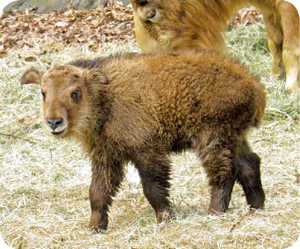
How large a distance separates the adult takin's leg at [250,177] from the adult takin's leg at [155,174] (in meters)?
0.72

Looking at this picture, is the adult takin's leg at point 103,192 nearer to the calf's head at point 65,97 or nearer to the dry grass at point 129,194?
the dry grass at point 129,194

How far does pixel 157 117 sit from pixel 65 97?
2.60 feet

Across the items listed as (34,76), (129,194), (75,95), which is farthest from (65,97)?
(129,194)

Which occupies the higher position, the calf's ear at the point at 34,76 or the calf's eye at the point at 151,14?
the calf's ear at the point at 34,76

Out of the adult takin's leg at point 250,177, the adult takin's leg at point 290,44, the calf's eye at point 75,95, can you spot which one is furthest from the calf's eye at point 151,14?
the adult takin's leg at point 290,44

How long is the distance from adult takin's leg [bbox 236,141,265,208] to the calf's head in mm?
1439

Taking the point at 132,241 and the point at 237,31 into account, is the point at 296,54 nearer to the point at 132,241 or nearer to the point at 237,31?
the point at 237,31

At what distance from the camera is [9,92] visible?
8203 mm

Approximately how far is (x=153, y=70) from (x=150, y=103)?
0.33 meters

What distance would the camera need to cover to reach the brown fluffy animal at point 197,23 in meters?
5.89

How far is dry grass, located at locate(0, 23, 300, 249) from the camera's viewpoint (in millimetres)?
4215

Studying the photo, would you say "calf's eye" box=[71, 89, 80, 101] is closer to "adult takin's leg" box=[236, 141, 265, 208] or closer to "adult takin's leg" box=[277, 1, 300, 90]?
"adult takin's leg" box=[236, 141, 265, 208]

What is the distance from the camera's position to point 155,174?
14.7ft

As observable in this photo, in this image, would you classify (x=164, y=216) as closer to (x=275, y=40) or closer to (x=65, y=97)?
(x=65, y=97)
